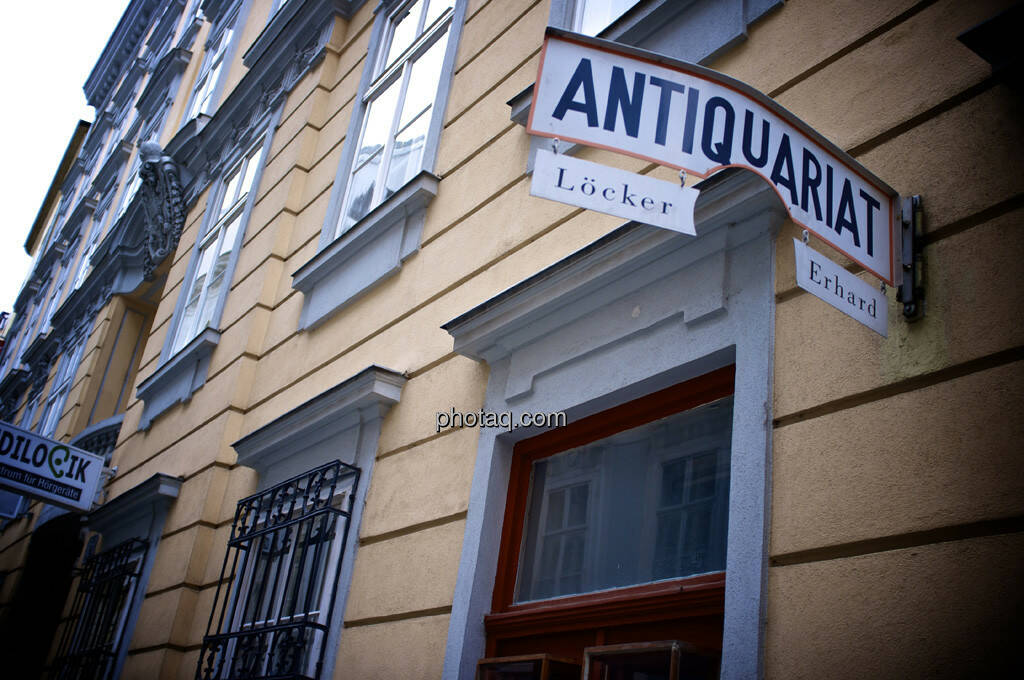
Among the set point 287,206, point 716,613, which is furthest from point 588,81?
point 287,206

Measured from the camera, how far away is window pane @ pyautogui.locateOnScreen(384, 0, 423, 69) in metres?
Answer: 7.29

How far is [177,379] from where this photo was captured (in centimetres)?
864

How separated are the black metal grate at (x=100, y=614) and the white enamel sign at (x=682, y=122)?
6671mm

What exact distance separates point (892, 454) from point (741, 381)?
68 cm

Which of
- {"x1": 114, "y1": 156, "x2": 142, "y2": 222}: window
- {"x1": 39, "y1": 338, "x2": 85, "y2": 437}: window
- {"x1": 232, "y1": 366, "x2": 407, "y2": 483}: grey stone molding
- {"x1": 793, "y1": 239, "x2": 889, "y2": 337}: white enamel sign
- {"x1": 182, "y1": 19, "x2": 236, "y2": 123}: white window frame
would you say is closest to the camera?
{"x1": 793, "y1": 239, "x2": 889, "y2": 337}: white enamel sign

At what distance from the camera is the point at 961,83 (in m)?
2.95

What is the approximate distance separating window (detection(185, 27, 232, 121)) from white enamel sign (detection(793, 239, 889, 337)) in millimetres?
11393

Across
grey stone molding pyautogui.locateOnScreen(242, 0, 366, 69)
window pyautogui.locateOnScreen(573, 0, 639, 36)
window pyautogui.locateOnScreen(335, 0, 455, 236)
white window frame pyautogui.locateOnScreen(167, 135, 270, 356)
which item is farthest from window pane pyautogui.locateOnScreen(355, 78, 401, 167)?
window pyautogui.locateOnScreen(573, 0, 639, 36)

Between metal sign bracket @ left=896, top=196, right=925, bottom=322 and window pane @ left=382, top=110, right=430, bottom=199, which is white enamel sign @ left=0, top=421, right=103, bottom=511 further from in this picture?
metal sign bracket @ left=896, top=196, right=925, bottom=322

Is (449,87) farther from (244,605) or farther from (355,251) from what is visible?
(244,605)

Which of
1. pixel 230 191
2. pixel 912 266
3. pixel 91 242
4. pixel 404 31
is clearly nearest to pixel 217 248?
pixel 230 191

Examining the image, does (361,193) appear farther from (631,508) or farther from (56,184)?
(56,184)

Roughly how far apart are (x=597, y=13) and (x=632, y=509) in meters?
2.88

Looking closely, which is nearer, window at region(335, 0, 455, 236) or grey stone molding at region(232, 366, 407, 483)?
grey stone molding at region(232, 366, 407, 483)
